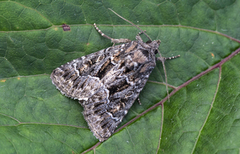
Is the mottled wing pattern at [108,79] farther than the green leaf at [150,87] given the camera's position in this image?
Yes

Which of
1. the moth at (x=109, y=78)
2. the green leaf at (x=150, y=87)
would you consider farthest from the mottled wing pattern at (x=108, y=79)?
the green leaf at (x=150, y=87)

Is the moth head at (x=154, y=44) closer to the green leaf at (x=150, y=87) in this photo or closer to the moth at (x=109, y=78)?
the moth at (x=109, y=78)

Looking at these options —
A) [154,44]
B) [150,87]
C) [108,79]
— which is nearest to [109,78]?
[108,79]

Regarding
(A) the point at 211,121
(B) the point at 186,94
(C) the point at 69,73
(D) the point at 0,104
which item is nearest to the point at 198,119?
(A) the point at 211,121

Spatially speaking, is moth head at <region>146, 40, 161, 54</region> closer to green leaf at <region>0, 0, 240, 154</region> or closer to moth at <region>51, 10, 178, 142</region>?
moth at <region>51, 10, 178, 142</region>

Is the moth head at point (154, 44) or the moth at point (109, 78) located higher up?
the moth head at point (154, 44)

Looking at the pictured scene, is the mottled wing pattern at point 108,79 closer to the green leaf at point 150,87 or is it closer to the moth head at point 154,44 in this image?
the moth head at point 154,44
